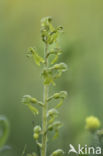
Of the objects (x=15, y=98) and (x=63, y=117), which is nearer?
(x=63, y=117)

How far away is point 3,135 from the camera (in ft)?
2.71

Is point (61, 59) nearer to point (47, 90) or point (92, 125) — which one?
point (92, 125)

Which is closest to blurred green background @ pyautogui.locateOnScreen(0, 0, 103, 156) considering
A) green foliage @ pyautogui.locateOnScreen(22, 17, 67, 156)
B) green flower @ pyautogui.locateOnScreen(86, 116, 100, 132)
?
green flower @ pyautogui.locateOnScreen(86, 116, 100, 132)

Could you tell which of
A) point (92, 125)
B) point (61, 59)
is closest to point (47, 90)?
point (92, 125)

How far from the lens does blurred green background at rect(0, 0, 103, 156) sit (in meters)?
1.86

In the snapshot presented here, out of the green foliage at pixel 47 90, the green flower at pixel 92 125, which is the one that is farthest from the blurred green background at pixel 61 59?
the green foliage at pixel 47 90

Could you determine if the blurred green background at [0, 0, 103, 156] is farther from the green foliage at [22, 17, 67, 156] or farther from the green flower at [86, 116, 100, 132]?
the green foliage at [22, 17, 67, 156]

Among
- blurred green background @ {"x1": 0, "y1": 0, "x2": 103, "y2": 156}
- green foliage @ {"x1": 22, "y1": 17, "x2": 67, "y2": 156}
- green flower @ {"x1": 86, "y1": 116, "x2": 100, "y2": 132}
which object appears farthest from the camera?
blurred green background @ {"x1": 0, "y1": 0, "x2": 103, "y2": 156}

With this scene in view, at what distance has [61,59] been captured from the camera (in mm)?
1970

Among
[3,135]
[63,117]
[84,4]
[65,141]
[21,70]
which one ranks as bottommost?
[3,135]

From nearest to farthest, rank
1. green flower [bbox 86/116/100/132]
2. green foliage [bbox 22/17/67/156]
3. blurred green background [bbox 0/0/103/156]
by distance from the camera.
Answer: green foliage [bbox 22/17/67/156]
green flower [bbox 86/116/100/132]
blurred green background [bbox 0/0/103/156]

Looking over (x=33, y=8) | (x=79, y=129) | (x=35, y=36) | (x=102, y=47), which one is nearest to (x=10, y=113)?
(x=79, y=129)

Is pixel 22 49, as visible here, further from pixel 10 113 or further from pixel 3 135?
pixel 3 135

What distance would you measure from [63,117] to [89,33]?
1153mm
